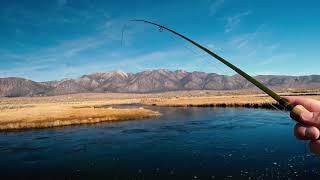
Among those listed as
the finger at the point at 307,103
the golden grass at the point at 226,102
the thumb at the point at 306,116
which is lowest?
the golden grass at the point at 226,102

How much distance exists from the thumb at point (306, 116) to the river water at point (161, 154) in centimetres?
2038

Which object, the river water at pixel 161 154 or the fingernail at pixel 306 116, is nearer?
the fingernail at pixel 306 116

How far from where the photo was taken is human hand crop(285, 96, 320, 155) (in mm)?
2072

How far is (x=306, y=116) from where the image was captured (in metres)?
2.10

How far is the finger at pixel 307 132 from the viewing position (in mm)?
2041

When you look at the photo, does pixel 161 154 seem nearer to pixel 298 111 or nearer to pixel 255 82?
pixel 255 82

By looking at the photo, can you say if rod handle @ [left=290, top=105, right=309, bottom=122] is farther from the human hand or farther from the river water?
the river water

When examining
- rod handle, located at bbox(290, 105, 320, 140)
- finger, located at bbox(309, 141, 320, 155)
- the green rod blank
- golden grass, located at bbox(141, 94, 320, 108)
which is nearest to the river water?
the green rod blank

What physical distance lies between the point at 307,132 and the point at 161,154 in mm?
27238

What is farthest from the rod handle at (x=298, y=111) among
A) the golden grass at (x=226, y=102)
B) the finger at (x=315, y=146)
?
the golden grass at (x=226, y=102)

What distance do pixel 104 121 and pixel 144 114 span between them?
928 cm

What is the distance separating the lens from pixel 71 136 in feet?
132

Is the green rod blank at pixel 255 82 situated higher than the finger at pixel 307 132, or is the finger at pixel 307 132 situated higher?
the green rod blank at pixel 255 82

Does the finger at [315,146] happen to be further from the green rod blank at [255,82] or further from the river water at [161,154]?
the river water at [161,154]
